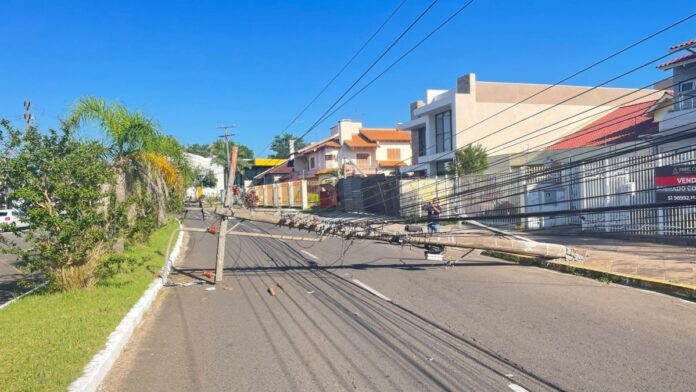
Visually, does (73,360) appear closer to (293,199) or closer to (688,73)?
(688,73)

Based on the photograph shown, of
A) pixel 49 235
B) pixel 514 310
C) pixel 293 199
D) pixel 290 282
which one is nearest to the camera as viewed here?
pixel 514 310

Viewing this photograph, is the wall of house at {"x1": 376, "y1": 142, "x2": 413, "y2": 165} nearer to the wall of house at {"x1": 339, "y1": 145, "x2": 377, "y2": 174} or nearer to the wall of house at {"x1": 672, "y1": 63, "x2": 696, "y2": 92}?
the wall of house at {"x1": 339, "y1": 145, "x2": 377, "y2": 174}

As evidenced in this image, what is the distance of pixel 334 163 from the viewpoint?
60.1m

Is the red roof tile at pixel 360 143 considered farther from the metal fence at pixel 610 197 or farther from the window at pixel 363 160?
the metal fence at pixel 610 197

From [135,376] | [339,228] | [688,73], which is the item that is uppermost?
[688,73]

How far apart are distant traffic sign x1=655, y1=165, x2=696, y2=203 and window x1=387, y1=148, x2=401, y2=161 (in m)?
43.5

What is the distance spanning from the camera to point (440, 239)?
1155cm

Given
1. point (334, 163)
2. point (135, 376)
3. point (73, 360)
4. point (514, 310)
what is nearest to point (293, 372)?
point (135, 376)

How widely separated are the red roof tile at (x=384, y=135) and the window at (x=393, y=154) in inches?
45.1

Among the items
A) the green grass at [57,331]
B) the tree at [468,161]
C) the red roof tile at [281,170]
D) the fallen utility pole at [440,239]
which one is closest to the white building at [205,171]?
the red roof tile at [281,170]

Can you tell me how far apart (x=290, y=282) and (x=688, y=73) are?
1740 centimetres

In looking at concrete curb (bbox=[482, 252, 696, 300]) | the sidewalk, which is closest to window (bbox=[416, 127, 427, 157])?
the sidewalk

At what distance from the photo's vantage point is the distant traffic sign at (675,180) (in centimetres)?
1377

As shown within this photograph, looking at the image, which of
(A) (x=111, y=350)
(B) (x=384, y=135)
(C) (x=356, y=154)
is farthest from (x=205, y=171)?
(A) (x=111, y=350)
